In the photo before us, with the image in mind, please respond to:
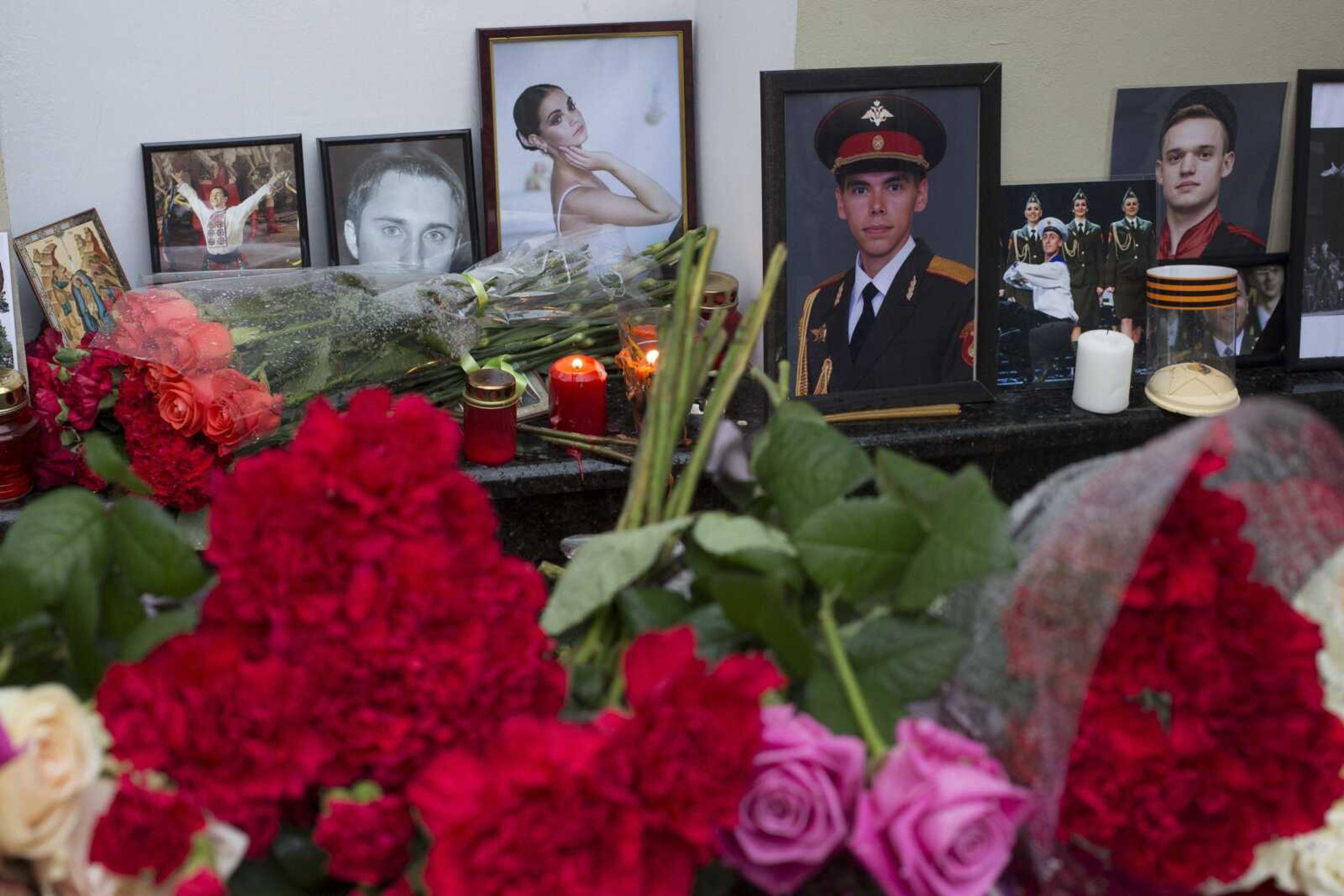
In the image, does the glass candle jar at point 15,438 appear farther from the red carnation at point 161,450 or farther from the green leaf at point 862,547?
the green leaf at point 862,547

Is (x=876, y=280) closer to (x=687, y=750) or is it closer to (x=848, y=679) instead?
(x=848, y=679)

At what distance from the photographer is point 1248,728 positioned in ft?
1.91

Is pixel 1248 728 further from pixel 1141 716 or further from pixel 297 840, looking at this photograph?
pixel 297 840

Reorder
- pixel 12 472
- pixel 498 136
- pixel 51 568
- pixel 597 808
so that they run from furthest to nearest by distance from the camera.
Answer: pixel 498 136
pixel 12 472
pixel 51 568
pixel 597 808

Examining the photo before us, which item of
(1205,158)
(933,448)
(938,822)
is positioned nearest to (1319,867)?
(938,822)

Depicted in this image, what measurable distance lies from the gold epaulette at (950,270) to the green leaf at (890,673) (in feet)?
5.34

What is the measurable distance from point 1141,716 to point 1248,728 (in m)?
0.05

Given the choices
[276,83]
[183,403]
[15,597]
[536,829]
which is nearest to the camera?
[536,829]

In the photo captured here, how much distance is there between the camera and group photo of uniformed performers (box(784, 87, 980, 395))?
2.15 metres

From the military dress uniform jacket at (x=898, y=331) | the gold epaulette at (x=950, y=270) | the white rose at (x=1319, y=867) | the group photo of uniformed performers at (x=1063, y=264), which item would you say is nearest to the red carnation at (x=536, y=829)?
the white rose at (x=1319, y=867)

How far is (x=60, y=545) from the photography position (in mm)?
640

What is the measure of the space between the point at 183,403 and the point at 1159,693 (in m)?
1.48

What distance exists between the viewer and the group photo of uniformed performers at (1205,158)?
2299 millimetres

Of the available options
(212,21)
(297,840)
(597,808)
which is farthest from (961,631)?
(212,21)
